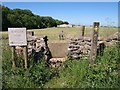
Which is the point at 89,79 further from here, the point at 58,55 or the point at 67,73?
the point at 58,55

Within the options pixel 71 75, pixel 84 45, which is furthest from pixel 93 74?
pixel 84 45

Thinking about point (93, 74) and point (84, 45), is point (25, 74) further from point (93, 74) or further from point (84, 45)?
point (84, 45)

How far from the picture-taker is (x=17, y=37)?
28.5ft

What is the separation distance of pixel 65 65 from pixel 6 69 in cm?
181

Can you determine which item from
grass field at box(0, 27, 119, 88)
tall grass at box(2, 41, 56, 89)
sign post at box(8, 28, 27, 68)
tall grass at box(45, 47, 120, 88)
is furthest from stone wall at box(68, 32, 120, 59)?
sign post at box(8, 28, 27, 68)

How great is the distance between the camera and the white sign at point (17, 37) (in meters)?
8.64

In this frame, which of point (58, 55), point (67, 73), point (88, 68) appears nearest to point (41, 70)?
point (67, 73)

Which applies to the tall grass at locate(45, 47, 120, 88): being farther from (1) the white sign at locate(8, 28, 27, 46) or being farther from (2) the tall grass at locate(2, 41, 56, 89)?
(1) the white sign at locate(8, 28, 27, 46)

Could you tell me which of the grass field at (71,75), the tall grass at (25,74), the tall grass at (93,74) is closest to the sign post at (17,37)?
the tall grass at (25,74)

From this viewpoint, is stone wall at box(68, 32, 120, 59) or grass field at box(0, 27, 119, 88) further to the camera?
stone wall at box(68, 32, 120, 59)

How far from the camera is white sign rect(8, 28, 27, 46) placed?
8.64 meters

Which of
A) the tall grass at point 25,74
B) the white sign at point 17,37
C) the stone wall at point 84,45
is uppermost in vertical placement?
the white sign at point 17,37

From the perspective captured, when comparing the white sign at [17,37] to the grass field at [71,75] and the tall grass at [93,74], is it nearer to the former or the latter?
the grass field at [71,75]

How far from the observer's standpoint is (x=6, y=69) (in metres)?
8.62
